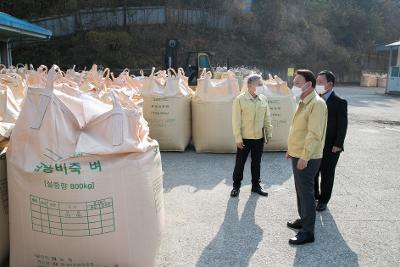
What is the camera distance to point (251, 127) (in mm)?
4285

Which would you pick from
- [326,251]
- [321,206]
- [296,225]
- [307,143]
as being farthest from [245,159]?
[326,251]

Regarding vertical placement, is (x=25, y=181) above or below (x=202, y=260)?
above

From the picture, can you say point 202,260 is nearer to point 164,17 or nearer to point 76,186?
point 76,186

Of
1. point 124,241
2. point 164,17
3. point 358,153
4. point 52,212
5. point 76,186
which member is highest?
point 164,17

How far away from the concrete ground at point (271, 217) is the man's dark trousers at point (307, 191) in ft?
0.64

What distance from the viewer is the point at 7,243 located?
102 inches

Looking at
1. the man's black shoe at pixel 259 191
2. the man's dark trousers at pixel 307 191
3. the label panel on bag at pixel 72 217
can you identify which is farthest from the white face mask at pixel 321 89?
the label panel on bag at pixel 72 217

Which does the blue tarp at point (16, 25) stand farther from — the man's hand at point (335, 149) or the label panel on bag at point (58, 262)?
the man's hand at point (335, 149)

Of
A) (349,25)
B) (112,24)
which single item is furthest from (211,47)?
(349,25)

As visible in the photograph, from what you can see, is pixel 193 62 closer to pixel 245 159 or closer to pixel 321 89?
pixel 245 159

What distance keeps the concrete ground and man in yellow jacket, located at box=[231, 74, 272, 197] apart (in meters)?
0.25

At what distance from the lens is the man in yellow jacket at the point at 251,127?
4.29 meters

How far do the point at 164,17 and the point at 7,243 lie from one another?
92.5 ft

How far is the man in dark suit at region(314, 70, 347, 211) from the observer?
3852 mm
